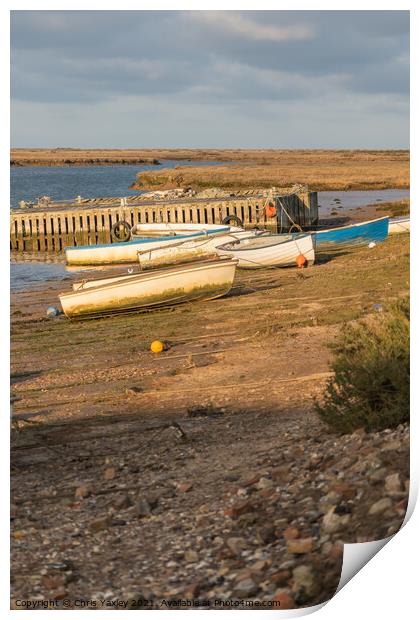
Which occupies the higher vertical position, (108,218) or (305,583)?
(108,218)

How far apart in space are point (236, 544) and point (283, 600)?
590mm

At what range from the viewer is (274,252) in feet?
69.1

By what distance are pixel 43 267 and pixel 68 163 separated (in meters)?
85.3

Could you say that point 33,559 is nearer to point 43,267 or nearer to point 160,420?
point 160,420

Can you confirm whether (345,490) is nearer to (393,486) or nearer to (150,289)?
(393,486)

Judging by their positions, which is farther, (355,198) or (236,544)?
(355,198)

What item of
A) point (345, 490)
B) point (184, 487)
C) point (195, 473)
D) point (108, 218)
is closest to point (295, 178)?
point (108, 218)

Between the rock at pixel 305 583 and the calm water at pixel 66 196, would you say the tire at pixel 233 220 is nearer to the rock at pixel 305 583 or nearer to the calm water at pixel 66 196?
the calm water at pixel 66 196

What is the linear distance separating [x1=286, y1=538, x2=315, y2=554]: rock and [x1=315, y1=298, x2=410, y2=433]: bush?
1646mm

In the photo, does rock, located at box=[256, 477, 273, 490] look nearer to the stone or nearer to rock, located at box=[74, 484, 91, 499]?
the stone

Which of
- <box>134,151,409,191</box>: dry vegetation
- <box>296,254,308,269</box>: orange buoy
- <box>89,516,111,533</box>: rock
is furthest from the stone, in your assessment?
<box>134,151,409,191</box>: dry vegetation

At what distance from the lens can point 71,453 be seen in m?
8.76

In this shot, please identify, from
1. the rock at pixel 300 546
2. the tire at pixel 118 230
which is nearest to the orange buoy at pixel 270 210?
the tire at pixel 118 230

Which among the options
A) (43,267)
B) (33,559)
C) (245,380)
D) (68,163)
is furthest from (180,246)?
(68,163)
